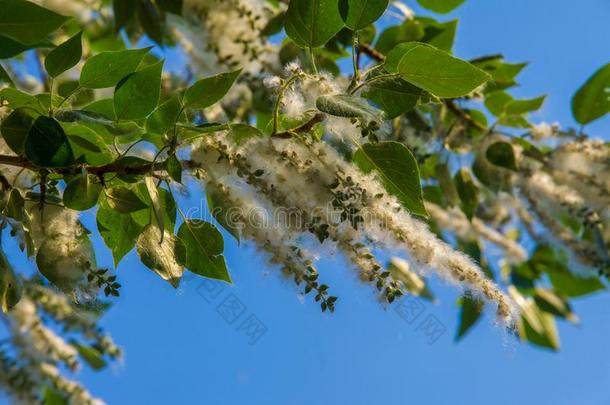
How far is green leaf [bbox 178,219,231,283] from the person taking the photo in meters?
1.45

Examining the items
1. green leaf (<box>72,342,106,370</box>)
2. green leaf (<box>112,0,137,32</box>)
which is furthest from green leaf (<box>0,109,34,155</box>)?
green leaf (<box>72,342,106,370</box>)

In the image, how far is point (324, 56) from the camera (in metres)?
2.52

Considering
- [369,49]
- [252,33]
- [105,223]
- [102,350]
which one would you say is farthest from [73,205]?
[102,350]

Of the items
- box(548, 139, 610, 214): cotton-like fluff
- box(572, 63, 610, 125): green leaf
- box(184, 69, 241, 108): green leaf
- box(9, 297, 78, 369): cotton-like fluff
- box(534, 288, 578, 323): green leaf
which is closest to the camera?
box(184, 69, 241, 108): green leaf

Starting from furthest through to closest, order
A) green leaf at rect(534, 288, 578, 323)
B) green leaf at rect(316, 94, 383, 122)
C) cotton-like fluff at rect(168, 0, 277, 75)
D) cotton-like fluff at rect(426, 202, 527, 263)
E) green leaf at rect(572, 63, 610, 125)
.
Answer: green leaf at rect(534, 288, 578, 323) → cotton-like fluff at rect(426, 202, 527, 263) → green leaf at rect(572, 63, 610, 125) → cotton-like fluff at rect(168, 0, 277, 75) → green leaf at rect(316, 94, 383, 122)

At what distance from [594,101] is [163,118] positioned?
1.63 metres

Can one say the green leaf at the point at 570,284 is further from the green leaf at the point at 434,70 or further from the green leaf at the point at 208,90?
the green leaf at the point at 208,90

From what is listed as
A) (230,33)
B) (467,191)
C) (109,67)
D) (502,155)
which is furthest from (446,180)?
(109,67)

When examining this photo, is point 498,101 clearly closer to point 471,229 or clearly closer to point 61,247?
point 471,229

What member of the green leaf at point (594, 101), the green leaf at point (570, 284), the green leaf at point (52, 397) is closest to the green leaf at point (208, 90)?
the green leaf at point (594, 101)

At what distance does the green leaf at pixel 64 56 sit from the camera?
4.50 feet

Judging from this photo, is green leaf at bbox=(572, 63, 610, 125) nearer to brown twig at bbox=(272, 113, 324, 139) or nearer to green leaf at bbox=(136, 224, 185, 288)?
brown twig at bbox=(272, 113, 324, 139)

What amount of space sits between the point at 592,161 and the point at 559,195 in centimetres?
14

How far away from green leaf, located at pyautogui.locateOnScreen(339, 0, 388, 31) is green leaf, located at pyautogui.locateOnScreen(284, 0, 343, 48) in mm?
43
